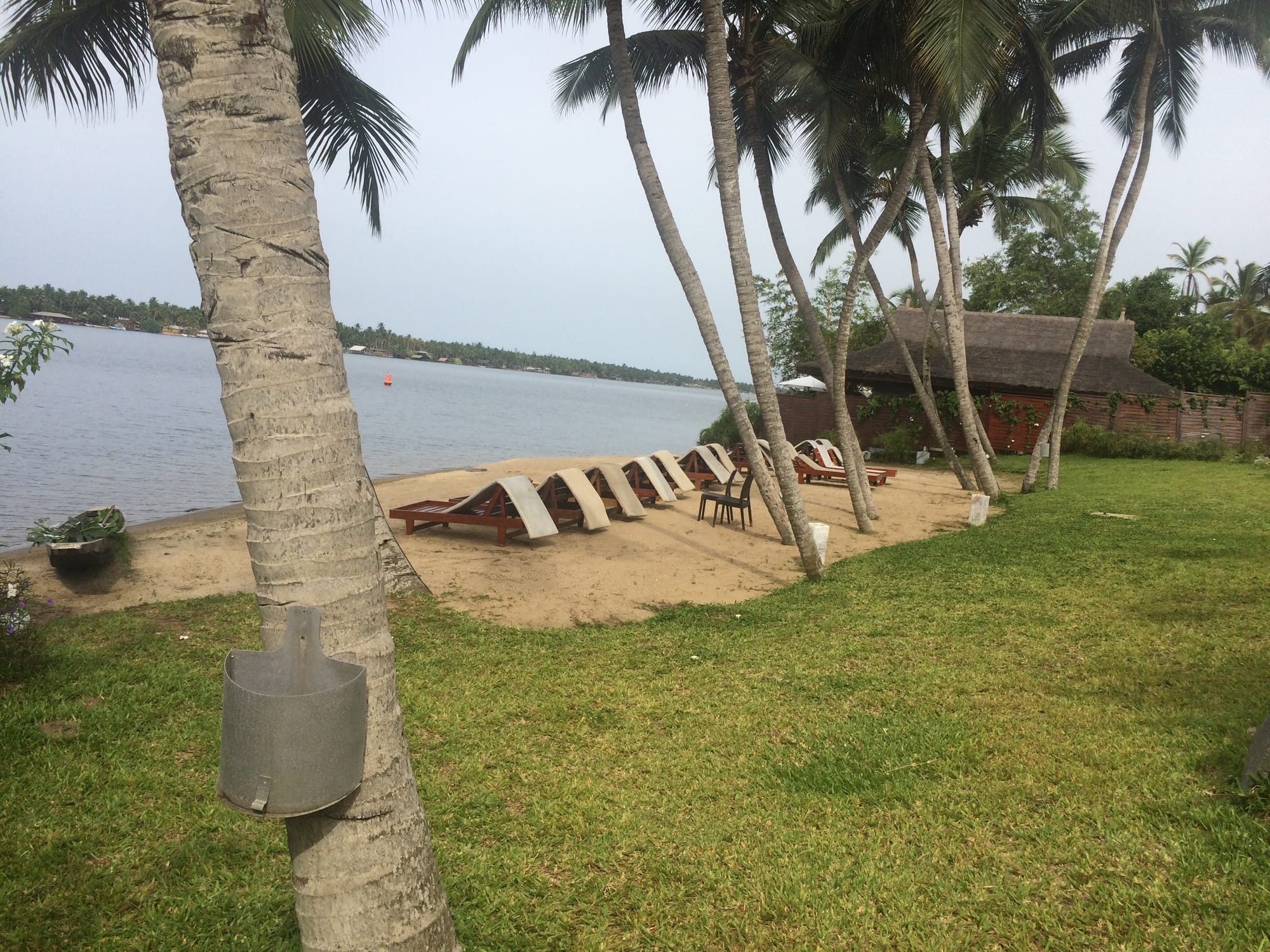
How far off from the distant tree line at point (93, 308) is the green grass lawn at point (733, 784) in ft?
215

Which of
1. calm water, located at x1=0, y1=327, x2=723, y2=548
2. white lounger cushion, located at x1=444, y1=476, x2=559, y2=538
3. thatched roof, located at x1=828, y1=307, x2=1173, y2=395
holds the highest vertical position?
thatched roof, located at x1=828, y1=307, x2=1173, y2=395

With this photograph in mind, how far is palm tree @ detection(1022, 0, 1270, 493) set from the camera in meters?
14.1

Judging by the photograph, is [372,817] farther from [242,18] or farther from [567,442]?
[567,442]

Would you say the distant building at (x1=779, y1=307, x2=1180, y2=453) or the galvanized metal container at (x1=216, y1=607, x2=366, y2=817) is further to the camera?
the distant building at (x1=779, y1=307, x2=1180, y2=453)

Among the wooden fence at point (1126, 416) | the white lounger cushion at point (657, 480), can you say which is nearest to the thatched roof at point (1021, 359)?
the wooden fence at point (1126, 416)

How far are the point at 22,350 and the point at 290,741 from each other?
500cm

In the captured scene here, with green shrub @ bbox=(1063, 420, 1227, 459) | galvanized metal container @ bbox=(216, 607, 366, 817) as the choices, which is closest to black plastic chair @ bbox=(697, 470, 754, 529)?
galvanized metal container @ bbox=(216, 607, 366, 817)

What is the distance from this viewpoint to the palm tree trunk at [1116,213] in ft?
48.4

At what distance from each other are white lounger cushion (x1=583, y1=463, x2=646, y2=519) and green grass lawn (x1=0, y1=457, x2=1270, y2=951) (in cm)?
610

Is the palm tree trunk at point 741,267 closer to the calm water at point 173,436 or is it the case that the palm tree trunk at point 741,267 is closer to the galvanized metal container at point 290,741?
the galvanized metal container at point 290,741

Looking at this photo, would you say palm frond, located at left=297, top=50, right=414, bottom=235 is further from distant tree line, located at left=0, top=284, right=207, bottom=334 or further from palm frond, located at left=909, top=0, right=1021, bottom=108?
distant tree line, located at left=0, top=284, right=207, bottom=334

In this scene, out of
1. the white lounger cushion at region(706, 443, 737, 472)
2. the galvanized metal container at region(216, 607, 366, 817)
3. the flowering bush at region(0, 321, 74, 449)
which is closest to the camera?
the galvanized metal container at region(216, 607, 366, 817)

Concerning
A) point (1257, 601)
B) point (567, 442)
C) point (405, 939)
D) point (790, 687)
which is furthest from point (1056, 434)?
point (567, 442)

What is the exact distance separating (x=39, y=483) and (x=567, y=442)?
29055mm
